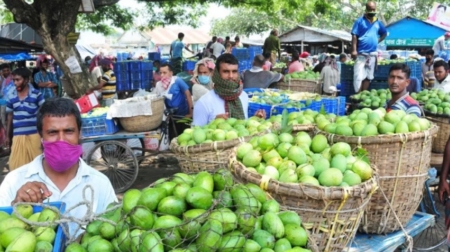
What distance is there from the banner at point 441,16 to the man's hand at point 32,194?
83.1ft

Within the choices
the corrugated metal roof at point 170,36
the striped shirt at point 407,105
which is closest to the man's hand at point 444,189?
the striped shirt at point 407,105

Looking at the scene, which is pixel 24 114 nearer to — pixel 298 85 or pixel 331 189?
pixel 331 189

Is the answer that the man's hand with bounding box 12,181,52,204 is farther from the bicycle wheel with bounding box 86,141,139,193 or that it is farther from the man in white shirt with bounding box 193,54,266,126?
the bicycle wheel with bounding box 86,141,139,193

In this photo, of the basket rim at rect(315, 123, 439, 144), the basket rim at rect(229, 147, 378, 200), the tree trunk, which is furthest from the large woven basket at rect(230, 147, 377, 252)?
the tree trunk

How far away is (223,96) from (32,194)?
2.66 meters

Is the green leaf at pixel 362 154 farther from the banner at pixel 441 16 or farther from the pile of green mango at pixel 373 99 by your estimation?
the banner at pixel 441 16

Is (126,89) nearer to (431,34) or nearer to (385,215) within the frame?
(385,215)

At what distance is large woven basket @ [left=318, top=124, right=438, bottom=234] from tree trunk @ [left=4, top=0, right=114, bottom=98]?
7.59m

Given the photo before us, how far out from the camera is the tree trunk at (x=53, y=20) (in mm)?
8766

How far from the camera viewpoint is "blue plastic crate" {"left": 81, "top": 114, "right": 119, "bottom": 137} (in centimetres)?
606

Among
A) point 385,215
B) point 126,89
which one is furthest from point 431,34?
point 385,215

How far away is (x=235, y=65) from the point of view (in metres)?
4.44

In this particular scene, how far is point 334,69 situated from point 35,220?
1006cm

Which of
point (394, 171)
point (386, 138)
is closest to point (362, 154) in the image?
point (386, 138)
